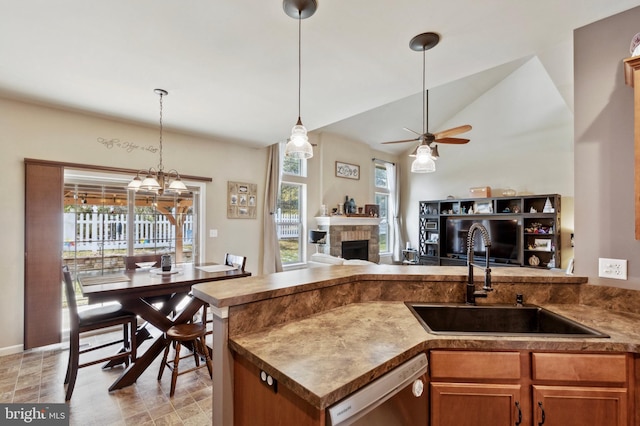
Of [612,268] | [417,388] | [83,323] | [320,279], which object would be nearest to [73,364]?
[83,323]

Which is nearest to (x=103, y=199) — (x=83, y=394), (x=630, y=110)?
(x=83, y=394)

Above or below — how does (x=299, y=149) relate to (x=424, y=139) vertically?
below

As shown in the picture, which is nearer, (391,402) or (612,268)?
(391,402)

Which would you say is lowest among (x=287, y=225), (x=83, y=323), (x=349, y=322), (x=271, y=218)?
(x=83, y=323)

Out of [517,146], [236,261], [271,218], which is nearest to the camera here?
[236,261]

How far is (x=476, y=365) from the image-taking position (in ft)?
4.00

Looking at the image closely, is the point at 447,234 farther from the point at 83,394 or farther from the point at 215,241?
the point at 83,394

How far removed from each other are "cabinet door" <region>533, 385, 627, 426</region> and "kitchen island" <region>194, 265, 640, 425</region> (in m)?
0.18

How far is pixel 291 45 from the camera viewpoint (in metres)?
2.07

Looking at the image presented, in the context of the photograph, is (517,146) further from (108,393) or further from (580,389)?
(108,393)

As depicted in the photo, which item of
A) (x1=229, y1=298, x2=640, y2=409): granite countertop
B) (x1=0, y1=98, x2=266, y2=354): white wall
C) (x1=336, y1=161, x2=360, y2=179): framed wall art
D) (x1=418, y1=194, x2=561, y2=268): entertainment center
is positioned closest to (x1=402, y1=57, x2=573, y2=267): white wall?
(x1=418, y1=194, x2=561, y2=268): entertainment center

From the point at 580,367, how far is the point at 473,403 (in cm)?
46

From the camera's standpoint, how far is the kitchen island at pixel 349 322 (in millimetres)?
1002

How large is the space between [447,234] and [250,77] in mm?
5880
